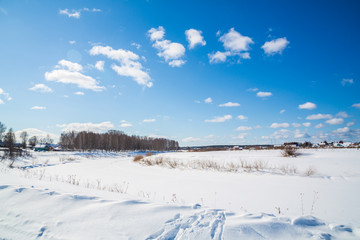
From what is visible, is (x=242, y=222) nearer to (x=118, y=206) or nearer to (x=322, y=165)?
(x=118, y=206)

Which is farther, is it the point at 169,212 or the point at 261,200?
the point at 261,200

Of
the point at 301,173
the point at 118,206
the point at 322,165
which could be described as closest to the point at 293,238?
the point at 118,206

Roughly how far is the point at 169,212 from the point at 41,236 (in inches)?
78.7

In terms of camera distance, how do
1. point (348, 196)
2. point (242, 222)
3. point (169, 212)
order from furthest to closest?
1. point (348, 196)
2. point (169, 212)
3. point (242, 222)

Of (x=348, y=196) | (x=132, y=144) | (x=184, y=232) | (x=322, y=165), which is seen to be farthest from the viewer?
(x=132, y=144)

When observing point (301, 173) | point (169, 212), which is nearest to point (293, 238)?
point (169, 212)

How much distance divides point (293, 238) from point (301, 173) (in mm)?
11951

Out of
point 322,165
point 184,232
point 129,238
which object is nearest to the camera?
point 129,238

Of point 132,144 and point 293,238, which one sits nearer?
point 293,238

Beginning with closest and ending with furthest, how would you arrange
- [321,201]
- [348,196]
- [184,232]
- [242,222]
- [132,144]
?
[184,232] → [242,222] → [321,201] → [348,196] → [132,144]

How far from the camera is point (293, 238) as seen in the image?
2.58 m

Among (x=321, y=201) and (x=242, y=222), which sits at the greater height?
(x=242, y=222)

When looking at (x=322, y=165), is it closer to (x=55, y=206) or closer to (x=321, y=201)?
(x=321, y=201)

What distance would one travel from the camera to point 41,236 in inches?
102
